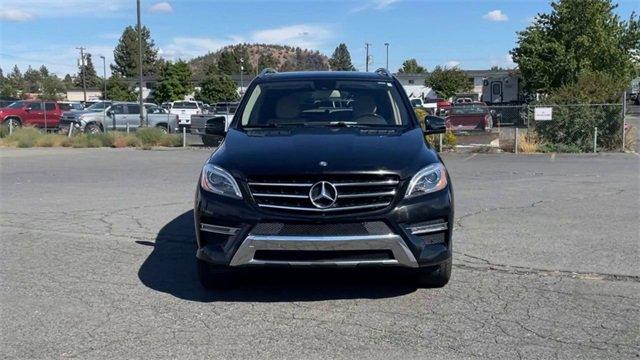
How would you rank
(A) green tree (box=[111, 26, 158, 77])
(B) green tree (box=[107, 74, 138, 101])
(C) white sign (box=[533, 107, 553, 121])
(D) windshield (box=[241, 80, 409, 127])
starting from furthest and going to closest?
1. (A) green tree (box=[111, 26, 158, 77])
2. (B) green tree (box=[107, 74, 138, 101])
3. (C) white sign (box=[533, 107, 553, 121])
4. (D) windshield (box=[241, 80, 409, 127])

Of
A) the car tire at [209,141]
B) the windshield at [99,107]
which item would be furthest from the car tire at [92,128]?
the car tire at [209,141]

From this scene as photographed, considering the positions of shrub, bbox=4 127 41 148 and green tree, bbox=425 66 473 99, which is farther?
green tree, bbox=425 66 473 99

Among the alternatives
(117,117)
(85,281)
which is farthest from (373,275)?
(117,117)

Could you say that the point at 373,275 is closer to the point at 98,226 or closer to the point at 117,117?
the point at 98,226

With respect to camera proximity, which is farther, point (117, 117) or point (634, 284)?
point (117, 117)

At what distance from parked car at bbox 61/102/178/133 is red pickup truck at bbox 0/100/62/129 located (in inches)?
236

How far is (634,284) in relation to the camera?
5.85 metres

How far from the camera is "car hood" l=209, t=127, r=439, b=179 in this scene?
16.6 ft

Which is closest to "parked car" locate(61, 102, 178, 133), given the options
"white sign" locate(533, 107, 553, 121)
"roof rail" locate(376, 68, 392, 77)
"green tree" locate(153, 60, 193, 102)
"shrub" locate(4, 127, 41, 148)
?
"shrub" locate(4, 127, 41, 148)

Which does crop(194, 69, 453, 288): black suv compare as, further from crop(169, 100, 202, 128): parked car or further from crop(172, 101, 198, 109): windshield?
crop(172, 101, 198, 109): windshield

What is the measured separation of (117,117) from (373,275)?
27.5m

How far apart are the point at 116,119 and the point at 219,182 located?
27.8m

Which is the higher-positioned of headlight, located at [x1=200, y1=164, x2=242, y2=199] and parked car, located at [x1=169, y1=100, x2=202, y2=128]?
parked car, located at [x1=169, y1=100, x2=202, y2=128]

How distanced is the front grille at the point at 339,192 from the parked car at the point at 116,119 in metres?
26.4
